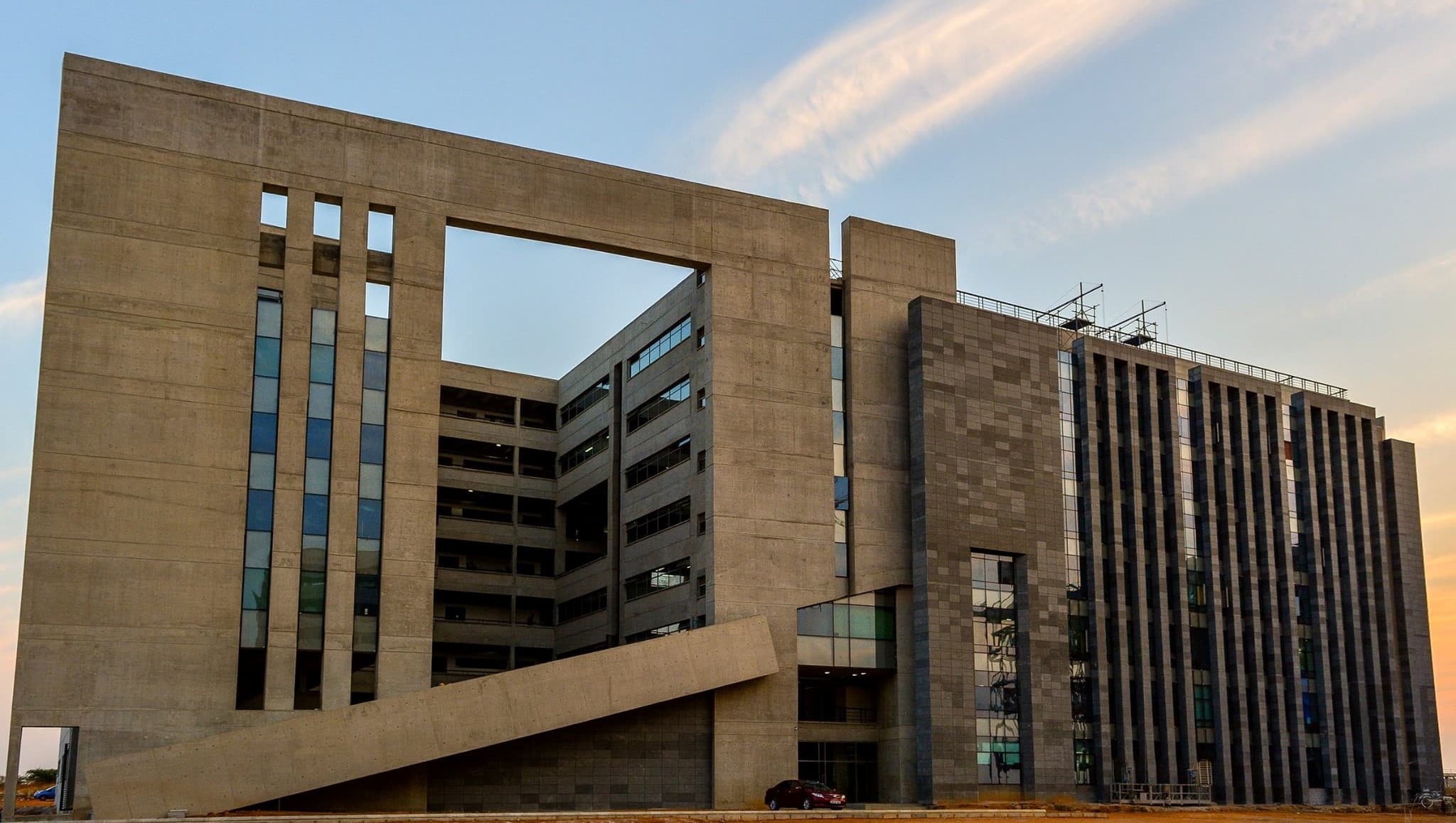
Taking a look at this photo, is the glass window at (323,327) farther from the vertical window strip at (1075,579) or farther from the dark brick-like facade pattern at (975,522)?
the vertical window strip at (1075,579)

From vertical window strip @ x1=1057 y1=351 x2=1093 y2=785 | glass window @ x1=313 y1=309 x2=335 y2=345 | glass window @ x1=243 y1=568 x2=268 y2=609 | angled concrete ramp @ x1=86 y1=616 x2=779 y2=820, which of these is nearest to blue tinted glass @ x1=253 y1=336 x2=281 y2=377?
glass window @ x1=313 y1=309 x2=335 y2=345

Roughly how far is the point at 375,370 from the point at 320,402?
2522 millimetres

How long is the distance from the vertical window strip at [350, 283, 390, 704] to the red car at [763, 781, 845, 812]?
16.5 meters

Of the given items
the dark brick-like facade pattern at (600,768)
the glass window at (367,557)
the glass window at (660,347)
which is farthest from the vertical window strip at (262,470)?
the glass window at (660,347)

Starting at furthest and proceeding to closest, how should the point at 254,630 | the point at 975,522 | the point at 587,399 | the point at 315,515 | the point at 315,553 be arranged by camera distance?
1. the point at 587,399
2. the point at 975,522
3. the point at 315,515
4. the point at 315,553
5. the point at 254,630

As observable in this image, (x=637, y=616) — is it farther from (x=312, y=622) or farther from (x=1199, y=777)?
(x=1199, y=777)

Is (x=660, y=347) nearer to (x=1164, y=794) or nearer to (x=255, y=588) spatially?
(x=255, y=588)

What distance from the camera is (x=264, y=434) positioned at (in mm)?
51469

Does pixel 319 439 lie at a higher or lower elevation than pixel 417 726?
higher

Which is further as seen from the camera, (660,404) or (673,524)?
(660,404)

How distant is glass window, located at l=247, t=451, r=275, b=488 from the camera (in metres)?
51.0

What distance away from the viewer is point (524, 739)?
179 feet

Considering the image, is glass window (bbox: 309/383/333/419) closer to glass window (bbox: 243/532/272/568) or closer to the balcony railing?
glass window (bbox: 243/532/272/568)

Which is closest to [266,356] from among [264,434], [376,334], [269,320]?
[269,320]
